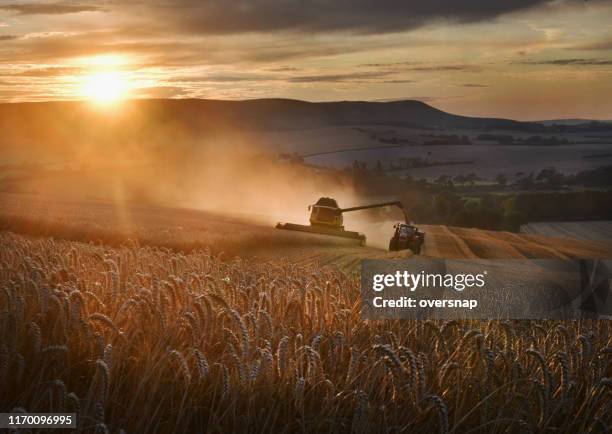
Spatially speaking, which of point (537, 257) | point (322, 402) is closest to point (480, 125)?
point (537, 257)

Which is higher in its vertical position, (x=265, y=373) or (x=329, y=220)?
(x=329, y=220)

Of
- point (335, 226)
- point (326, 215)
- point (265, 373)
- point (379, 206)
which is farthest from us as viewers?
point (379, 206)

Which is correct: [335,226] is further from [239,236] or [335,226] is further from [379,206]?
[239,236]

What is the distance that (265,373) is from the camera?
3.55m

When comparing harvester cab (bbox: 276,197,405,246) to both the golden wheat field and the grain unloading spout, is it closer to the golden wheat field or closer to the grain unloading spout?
the grain unloading spout

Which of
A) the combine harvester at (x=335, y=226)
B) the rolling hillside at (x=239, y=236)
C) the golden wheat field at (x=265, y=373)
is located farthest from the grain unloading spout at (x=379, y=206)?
the golden wheat field at (x=265, y=373)

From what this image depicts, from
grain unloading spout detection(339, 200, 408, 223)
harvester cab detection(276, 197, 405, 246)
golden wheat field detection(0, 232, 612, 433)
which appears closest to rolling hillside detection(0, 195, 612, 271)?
harvester cab detection(276, 197, 405, 246)

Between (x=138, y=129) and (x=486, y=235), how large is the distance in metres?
4.64

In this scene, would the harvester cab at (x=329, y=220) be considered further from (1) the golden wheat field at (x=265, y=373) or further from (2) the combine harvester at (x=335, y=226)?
(1) the golden wheat field at (x=265, y=373)

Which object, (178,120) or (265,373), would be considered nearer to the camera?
(265,373)

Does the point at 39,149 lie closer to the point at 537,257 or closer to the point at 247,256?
the point at 247,256

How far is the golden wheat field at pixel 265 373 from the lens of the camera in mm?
3359

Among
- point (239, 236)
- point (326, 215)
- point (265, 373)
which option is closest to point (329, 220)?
point (326, 215)

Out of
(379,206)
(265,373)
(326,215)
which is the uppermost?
(379,206)
